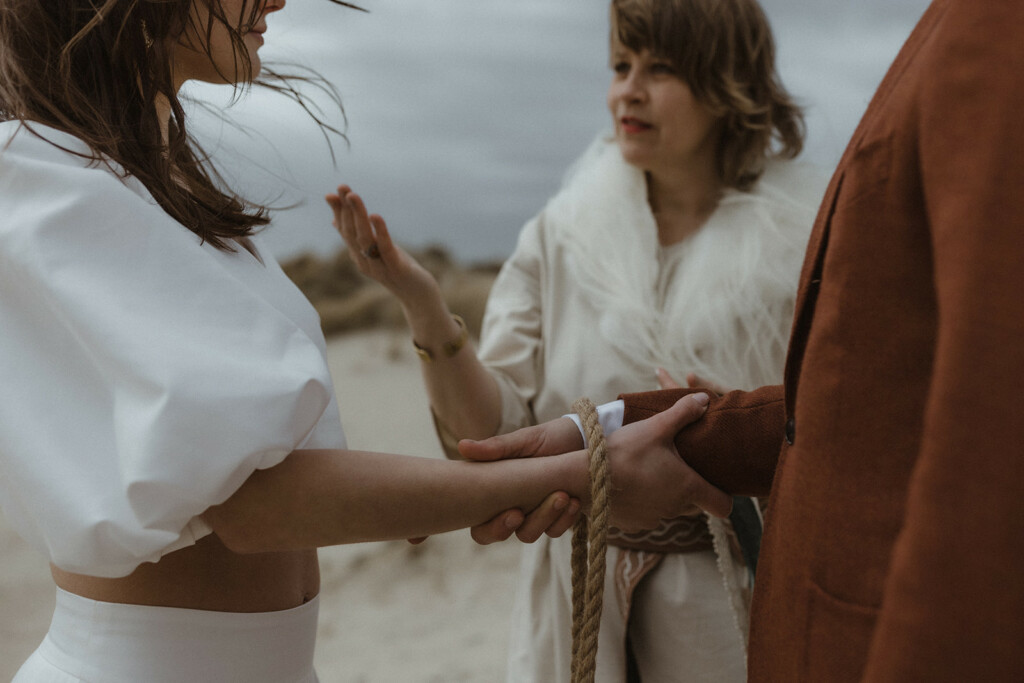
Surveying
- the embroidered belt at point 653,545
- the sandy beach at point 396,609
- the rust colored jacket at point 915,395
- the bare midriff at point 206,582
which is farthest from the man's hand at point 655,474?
the sandy beach at point 396,609

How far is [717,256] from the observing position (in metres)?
1.76

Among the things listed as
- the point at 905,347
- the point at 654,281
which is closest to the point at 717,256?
the point at 654,281

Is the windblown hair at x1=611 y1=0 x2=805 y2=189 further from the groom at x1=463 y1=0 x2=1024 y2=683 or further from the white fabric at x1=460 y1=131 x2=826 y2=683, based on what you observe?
the groom at x1=463 y1=0 x2=1024 y2=683

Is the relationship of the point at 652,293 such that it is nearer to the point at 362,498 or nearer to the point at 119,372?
the point at 362,498

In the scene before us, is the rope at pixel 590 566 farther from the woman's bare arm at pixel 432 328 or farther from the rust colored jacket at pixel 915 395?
the woman's bare arm at pixel 432 328

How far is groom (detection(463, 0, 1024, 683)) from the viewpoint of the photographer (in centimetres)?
59

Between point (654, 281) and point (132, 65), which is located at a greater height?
point (132, 65)

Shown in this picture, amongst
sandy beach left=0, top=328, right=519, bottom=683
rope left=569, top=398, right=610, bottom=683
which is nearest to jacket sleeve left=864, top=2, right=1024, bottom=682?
rope left=569, top=398, right=610, bottom=683

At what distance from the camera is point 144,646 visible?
95 cm

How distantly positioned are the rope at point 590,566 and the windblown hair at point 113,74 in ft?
1.84

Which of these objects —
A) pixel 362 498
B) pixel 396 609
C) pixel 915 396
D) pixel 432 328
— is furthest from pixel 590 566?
pixel 396 609

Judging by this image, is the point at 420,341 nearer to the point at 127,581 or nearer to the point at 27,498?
the point at 127,581

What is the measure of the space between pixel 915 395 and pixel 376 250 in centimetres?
110

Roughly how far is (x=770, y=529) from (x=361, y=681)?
4.10 m
